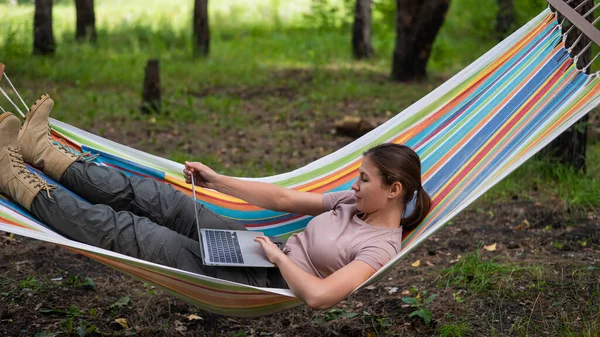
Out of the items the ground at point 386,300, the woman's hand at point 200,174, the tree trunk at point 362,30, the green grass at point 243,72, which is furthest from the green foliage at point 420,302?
the tree trunk at point 362,30

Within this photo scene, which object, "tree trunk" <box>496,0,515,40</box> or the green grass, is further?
"tree trunk" <box>496,0,515,40</box>

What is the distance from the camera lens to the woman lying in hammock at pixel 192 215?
2.18 metres

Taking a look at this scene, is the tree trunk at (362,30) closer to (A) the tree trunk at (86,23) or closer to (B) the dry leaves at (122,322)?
(A) the tree trunk at (86,23)

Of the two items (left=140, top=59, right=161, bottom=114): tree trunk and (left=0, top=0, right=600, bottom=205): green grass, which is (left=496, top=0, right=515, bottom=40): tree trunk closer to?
(left=0, top=0, right=600, bottom=205): green grass

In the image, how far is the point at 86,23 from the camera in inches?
325

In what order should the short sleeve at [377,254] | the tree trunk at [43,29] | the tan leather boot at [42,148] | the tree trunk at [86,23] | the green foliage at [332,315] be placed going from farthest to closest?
the tree trunk at [86,23], the tree trunk at [43,29], the green foliage at [332,315], the tan leather boot at [42,148], the short sleeve at [377,254]

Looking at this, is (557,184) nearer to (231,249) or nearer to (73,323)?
(231,249)

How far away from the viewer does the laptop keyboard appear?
7.14 feet

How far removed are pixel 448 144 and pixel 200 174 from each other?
3.00 ft

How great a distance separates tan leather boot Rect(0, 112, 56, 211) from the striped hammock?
46 mm

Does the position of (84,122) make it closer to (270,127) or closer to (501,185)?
(270,127)

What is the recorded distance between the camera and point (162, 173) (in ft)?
8.68

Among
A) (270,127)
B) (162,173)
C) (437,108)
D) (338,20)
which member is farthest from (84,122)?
(338,20)

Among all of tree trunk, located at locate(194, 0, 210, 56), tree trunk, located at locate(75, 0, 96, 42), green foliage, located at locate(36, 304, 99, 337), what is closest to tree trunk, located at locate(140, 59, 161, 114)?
tree trunk, located at locate(194, 0, 210, 56)
